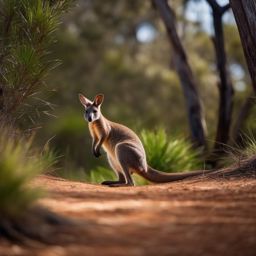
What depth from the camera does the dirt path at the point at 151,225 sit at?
4367mm

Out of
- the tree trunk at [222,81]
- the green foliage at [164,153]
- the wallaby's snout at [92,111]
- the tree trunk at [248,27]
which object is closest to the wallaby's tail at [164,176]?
the wallaby's snout at [92,111]

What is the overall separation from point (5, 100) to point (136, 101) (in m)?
19.9

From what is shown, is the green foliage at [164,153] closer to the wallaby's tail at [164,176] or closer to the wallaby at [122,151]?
the wallaby at [122,151]

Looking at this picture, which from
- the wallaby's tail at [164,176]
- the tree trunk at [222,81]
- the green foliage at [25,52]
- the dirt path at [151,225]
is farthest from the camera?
the tree trunk at [222,81]

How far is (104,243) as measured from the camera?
14.6ft

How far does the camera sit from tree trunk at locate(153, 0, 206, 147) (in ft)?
46.3

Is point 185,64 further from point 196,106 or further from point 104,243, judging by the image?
point 104,243

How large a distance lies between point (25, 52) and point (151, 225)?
15.6 feet

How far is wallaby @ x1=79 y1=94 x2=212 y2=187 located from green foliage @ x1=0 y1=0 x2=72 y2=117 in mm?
1064

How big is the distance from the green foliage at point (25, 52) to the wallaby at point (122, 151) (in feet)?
3.49

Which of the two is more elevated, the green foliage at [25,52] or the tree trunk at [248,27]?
the green foliage at [25,52]

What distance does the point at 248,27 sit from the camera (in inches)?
372

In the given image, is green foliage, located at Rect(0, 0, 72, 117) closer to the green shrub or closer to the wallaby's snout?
the wallaby's snout

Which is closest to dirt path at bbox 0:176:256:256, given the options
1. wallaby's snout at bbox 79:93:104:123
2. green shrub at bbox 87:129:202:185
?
wallaby's snout at bbox 79:93:104:123
